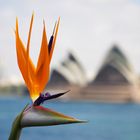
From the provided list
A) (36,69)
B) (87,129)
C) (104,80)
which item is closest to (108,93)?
(104,80)

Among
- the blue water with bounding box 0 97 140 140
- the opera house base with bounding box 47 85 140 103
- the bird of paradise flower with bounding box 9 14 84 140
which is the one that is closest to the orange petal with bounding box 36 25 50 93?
the bird of paradise flower with bounding box 9 14 84 140

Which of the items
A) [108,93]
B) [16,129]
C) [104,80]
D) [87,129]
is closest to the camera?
[16,129]

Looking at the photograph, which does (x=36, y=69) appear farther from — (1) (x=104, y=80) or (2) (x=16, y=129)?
(1) (x=104, y=80)

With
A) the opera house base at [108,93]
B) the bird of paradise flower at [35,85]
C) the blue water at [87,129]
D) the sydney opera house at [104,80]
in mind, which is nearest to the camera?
the bird of paradise flower at [35,85]

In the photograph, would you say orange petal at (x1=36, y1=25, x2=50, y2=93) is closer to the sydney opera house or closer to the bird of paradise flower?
the bird of paradise flower

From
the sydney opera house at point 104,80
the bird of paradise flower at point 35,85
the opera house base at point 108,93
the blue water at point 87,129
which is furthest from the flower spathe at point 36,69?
the opera house base at point 108,93

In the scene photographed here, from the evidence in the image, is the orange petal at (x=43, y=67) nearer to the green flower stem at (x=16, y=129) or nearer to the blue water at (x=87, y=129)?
the green flower stem at (x=16, y=129)
